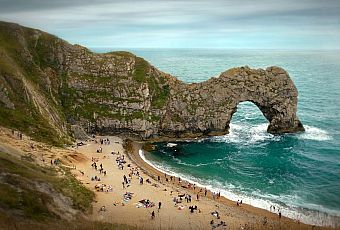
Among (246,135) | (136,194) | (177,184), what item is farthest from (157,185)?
(246,135)

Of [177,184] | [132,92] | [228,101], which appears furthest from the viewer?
[228,101]

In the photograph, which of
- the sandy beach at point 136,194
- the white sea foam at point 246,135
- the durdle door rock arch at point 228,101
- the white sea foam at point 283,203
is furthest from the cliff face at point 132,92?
the white sea foam at point 283,203

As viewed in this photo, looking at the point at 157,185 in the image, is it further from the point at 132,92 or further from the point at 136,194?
the point at 132,92

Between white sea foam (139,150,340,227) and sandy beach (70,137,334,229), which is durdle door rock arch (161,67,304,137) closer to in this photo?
sandy beach (70,137,334,229)

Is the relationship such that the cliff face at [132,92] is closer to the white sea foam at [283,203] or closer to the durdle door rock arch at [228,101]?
the durdle door rock arch at [228,101]

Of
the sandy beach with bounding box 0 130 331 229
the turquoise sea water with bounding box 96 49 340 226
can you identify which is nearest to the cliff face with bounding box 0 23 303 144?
the turquoise sea water with bounding box 96 49 340 226

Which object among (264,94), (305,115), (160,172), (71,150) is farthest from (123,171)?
(305,115)

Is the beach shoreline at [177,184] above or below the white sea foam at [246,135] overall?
below
